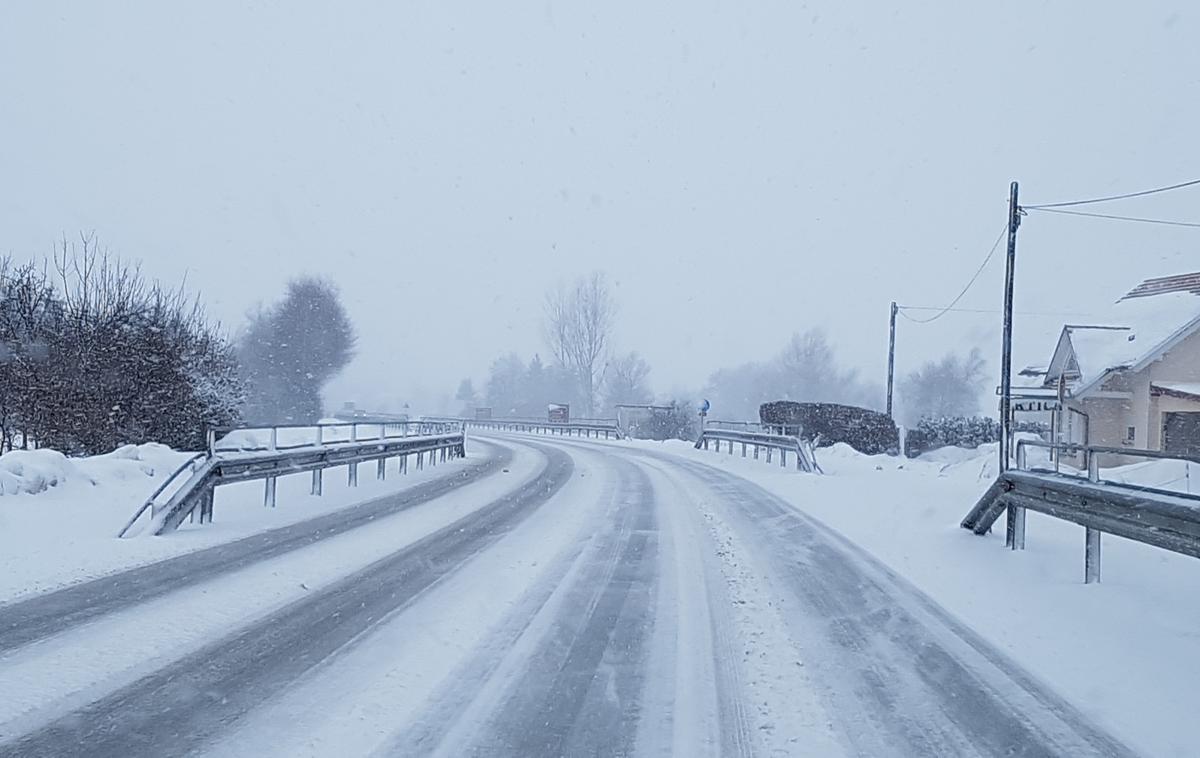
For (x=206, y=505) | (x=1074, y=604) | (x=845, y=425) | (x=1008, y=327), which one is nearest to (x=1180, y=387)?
(x=1008, y=327)

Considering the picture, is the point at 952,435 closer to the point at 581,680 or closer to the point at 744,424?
the point at 744,424

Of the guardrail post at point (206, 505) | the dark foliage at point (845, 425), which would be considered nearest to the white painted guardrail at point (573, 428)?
the dark foliage at point (845, 425)

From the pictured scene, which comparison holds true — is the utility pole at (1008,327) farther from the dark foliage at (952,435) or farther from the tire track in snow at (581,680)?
the dark foliage at (952,435)

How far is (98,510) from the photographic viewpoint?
11188mm

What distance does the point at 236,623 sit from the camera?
622 cm

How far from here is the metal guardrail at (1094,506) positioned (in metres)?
6.21

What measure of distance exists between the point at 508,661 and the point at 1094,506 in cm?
536

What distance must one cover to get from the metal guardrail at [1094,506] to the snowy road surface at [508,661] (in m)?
1.60

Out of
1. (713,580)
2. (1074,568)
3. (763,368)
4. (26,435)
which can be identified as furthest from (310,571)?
(763,368)

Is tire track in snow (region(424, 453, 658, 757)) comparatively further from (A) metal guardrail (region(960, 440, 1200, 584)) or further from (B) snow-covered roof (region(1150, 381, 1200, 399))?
(B) snow-covered roof (region(1150, 381, 1200, 399))

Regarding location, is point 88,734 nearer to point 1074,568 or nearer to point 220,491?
point 1074,568

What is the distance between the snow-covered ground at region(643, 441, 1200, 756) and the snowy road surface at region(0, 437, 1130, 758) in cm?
30

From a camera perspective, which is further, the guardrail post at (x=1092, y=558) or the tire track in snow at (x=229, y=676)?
the guardrail post at (x=1092, y=558)

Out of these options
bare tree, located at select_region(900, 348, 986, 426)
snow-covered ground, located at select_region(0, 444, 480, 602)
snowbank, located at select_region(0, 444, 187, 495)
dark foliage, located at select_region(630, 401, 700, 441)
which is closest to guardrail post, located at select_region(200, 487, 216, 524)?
snow-covered ground, located at select_region(0, 444, 480, 602)
